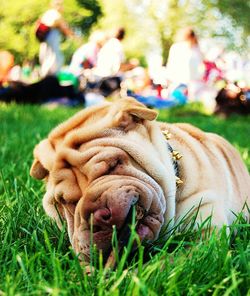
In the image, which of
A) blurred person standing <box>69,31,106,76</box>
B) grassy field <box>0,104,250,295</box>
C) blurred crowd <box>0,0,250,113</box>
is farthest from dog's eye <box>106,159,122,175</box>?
blurred person standing <box>69,31,106,76</box>

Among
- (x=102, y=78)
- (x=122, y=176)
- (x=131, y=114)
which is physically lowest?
(x=102, y=78)

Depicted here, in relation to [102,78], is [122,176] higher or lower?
higher

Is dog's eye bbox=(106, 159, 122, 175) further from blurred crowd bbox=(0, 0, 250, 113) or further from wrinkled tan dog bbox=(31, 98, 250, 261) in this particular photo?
blurred crowd bbox=(0, 0, 250, 113)

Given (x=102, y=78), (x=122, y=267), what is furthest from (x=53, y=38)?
(x=122, y=267)

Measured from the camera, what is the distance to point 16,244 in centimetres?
216

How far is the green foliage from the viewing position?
109 ft

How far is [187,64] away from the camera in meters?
12.4

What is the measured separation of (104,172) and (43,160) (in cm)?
49

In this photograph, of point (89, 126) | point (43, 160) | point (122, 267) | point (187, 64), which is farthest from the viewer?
point (187, 64)

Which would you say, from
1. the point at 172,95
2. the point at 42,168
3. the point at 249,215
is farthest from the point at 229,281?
the point at 172,95

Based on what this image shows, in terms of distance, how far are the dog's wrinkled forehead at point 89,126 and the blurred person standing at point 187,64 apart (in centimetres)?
1004

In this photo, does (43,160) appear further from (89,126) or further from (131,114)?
(131,114)

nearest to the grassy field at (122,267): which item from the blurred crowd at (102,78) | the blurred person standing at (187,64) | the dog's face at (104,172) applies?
the dog's face at (104,172)

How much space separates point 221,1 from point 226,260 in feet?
83.1
